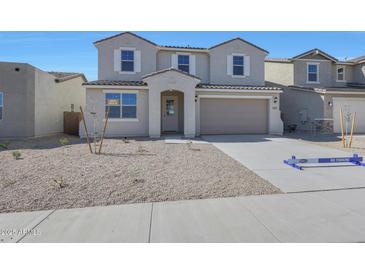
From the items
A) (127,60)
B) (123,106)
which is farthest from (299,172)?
(127,60)

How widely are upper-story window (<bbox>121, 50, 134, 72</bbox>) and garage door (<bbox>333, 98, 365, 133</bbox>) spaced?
14937 mm

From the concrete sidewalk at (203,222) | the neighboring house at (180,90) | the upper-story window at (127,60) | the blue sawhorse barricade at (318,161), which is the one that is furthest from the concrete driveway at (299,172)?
the upper-story window at (127,60)

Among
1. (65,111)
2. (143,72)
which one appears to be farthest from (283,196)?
(65,111)

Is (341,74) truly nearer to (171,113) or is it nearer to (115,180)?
(171,113)

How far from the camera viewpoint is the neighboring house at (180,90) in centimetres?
1448

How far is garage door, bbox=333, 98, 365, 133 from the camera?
17.7m

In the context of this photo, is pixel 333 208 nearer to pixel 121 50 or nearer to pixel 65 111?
pixel 121 50

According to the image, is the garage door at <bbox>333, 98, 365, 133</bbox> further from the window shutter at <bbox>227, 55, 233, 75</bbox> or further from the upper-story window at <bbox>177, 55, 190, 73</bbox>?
the upper-story window at <bbox>177, 55, 190, 73</bbox>

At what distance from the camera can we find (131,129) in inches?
590

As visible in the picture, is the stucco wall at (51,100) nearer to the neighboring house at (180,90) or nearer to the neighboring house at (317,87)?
the neighboring house at (180,90)

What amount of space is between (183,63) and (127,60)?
394 cm

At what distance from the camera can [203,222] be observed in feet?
12.7

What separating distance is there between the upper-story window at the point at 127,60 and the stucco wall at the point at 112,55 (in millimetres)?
405

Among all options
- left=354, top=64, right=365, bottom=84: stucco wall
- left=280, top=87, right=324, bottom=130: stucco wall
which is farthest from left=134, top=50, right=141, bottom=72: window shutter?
left=354, top=64, right=365, bottom=84: stucco wall
